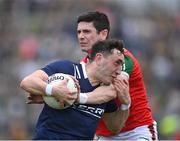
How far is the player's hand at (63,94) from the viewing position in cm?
841

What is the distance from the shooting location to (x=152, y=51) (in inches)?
843

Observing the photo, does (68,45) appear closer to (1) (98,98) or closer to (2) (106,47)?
(2) (106,47)

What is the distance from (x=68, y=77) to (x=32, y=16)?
13833 mm

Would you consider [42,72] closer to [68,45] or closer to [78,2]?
[68,45]

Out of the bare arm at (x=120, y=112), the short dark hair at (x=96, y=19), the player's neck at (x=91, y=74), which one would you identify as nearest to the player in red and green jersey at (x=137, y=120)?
the bare arm at (x=120, y=112)

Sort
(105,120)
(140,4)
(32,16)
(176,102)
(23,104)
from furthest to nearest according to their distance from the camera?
1. (140,4)
2. (32,16)
3. (176,102)
4. (23,104)
5. (105,120)

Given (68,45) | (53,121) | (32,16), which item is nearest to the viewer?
(53,121)

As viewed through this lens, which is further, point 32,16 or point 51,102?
point 32,16

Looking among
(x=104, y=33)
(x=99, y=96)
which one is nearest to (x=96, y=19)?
(x=104, y=33)

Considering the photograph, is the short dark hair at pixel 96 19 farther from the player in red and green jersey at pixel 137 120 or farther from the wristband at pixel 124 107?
the wristband at pixel 124 107

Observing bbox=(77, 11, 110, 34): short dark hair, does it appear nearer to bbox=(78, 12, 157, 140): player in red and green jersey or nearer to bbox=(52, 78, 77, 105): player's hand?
bbox=(78, 12, 157, 140): player in red and green jersey

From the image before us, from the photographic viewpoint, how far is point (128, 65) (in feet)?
31.5

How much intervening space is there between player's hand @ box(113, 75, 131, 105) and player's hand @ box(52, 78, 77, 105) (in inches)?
25.1

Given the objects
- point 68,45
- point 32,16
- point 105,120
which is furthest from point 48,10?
point 105,120
